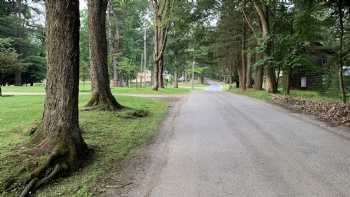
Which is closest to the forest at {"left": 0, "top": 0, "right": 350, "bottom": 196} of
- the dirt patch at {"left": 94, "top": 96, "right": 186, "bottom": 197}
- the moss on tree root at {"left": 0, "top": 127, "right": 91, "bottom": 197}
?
the moss on tree root at {"left": 0, "top": 127, "right": 91, "bottom": 197}

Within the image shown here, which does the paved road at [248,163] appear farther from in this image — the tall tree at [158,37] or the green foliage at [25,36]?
the green foliage at [25,36]

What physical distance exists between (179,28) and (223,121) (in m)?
21.9

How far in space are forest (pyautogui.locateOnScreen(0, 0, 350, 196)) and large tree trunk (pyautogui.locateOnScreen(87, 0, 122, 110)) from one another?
0.03 metres

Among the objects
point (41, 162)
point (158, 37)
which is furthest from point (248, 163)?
point (158, 37)

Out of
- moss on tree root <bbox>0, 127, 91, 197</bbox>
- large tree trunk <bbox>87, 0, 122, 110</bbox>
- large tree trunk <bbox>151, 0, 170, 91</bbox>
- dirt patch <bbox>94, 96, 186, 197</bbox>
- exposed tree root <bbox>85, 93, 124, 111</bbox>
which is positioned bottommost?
dirt patch <bbox>94, 96, 186, 197</bbox>

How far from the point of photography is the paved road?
490cm

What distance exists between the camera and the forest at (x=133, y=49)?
6535 millimetres

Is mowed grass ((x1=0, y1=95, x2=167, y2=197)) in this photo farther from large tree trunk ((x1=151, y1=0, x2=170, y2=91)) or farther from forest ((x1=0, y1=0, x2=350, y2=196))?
large tree trunk ((x1=151, y1=0, x2=170, y2=91))

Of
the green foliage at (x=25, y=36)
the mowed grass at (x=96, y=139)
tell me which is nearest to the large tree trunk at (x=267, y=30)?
the mowed grass at (x=96, y=139)

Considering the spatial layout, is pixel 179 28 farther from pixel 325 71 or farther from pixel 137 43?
pixel 137 43

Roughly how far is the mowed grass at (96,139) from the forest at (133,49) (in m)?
0.25

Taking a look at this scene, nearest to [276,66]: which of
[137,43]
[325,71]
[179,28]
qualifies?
[325,71]

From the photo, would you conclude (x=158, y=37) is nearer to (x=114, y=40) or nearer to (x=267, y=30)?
(x=267, y=30)

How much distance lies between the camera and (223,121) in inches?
466
